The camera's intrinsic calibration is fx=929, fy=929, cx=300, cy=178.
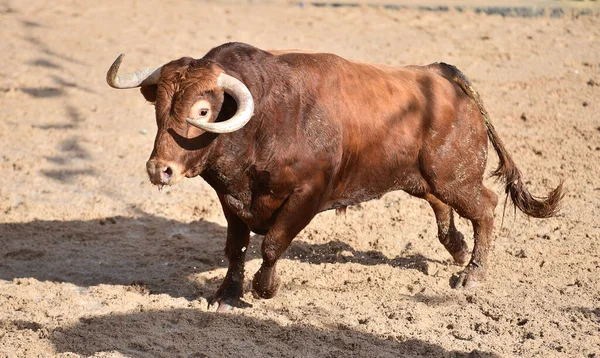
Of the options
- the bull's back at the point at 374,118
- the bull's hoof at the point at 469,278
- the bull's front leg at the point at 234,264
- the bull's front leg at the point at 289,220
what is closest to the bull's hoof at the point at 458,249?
the bull's hoof at the point at 469,278

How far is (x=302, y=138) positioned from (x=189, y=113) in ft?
2.60

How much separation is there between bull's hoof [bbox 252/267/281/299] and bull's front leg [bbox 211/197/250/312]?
0.61ft

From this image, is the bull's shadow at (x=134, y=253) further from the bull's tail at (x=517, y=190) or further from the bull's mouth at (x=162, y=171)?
the bull's mouth at (x=162, y=171)

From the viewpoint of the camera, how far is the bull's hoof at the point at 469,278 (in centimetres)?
692

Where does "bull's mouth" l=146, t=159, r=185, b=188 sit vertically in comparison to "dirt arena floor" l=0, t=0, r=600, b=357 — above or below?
above

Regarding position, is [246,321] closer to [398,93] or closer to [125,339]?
[125,339]

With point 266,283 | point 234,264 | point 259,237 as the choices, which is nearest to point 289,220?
point 266,283

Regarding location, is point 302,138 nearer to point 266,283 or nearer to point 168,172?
point 168,172

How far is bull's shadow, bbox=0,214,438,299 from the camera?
6.94m

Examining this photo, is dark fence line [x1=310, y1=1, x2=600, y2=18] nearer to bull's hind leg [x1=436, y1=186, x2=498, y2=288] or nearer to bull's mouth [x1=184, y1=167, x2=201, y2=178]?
bull's hind leg [x1=436, y1=186, x2=498, y2=288]

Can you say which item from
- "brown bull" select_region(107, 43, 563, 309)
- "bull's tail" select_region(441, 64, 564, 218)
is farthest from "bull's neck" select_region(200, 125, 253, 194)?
"bull's tail" select_region(441, 64, 564, 218)

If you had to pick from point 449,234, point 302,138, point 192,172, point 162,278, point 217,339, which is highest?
point 302,138

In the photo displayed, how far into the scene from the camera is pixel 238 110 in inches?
218

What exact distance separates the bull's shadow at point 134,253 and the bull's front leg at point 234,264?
26 cm
